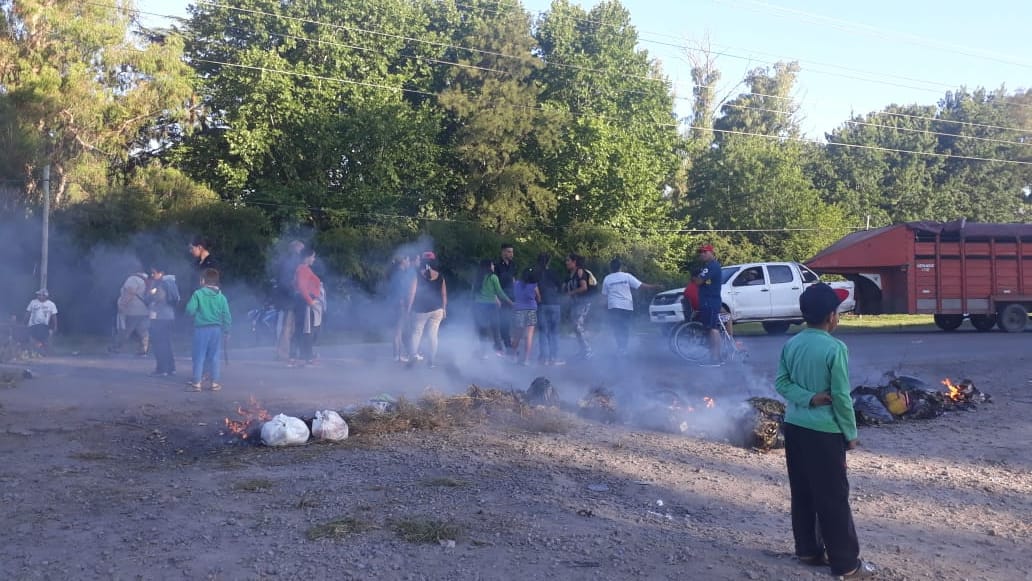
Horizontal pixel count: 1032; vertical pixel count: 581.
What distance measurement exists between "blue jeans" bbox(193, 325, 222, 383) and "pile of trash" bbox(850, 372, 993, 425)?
730 centimetres

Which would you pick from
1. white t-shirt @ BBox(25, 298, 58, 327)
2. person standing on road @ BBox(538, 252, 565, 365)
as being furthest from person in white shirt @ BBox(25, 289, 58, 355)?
person standing on road @ BBox(538, 252, 565, 365)

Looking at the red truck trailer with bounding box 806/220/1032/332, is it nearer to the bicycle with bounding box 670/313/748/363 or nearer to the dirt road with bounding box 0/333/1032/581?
the bicycle with bounding box 670/313/748/363

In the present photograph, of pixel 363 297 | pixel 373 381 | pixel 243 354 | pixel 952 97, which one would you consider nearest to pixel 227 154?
pixel 363 297

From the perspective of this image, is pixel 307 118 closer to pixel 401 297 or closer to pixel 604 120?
pixel 604 120

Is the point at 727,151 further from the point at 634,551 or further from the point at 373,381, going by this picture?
the point at 634,551

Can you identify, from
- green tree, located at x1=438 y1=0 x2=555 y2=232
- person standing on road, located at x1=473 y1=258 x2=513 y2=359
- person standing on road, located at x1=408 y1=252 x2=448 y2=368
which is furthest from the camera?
green tree, located at x1=438 y1=0 x2=555 y2=232

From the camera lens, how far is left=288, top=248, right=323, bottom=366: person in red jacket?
12.2 meters

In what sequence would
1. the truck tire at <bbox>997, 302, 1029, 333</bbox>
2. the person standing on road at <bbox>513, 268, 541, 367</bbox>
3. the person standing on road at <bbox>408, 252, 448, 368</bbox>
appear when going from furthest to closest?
the truck tire at <bbox>997, 302, 1029, 333</bbox>
the person standing on road at <bbox>513, 268, 541, 367</bbox>
the person standing on road at <bbox>408, 252, 448, 368</bbox>

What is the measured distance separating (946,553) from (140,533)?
485 centimetres

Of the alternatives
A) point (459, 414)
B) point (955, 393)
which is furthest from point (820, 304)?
point (955, 393)

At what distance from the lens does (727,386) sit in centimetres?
1062

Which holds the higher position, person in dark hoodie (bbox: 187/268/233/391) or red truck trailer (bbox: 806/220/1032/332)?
red truck trailer (bbox: 806/220/1032/332)

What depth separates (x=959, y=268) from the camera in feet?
70.5

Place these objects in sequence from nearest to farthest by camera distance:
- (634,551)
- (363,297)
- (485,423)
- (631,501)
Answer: (634,551) < (631,501) < (485,423) < (363,297)
